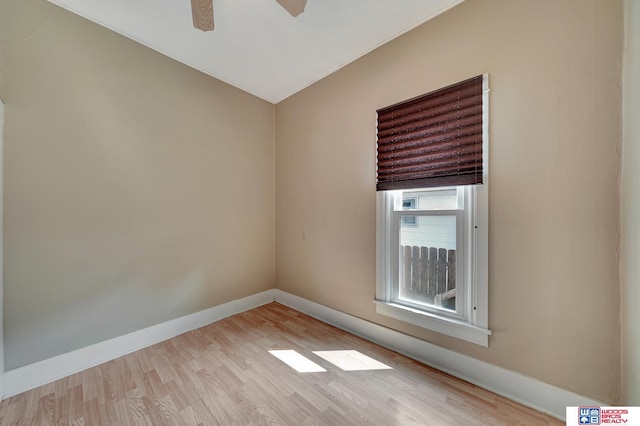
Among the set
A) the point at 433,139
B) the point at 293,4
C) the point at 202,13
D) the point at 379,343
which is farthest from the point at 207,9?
the point at 379,343

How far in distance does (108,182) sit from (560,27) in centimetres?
318

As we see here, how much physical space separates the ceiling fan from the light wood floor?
2.35 m

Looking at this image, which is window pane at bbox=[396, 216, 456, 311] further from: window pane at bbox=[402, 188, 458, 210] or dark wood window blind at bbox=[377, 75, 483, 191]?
dark wood window blind at bbox=[377, 75, 483, 191]

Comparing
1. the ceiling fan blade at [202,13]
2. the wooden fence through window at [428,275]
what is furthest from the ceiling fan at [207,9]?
the wooden fence through window at [428,275]

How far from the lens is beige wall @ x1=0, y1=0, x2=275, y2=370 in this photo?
1.50m

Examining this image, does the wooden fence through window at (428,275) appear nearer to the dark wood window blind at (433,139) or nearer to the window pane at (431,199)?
the window pane at (431,199)

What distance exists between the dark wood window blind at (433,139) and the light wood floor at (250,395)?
1383 millimetres

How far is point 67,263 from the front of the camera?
165 centimetres

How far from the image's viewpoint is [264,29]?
182 centimetres

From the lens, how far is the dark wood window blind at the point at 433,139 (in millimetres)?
1537

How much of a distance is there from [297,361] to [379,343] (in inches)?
28.6

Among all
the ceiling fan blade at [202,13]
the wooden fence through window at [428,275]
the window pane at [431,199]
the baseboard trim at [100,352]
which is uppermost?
the ceiling fan blade at [202,13]

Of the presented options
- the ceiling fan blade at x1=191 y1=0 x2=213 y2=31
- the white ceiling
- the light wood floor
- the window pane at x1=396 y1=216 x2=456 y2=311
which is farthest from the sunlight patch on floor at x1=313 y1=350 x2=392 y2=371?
the white ceiling

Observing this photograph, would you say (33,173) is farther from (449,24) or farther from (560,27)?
(560,27)
